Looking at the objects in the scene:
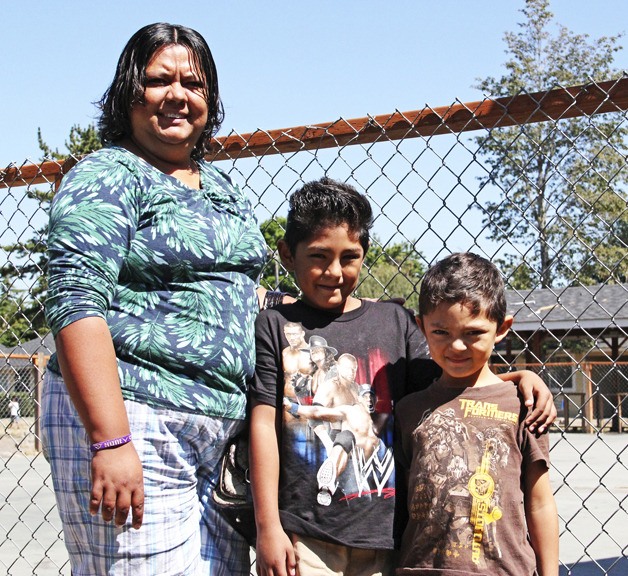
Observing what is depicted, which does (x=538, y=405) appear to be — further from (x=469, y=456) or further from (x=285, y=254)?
(x=285, y=254)

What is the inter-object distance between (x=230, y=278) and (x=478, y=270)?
2.27 ft

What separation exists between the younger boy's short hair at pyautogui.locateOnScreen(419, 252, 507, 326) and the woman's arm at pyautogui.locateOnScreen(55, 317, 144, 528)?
90 cm

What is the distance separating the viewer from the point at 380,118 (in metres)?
3.08

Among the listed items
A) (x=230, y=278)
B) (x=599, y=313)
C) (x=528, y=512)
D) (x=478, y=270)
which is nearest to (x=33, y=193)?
(x=230, y=278)

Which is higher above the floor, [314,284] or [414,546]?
[314,284]

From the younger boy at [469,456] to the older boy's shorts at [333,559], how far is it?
93mm

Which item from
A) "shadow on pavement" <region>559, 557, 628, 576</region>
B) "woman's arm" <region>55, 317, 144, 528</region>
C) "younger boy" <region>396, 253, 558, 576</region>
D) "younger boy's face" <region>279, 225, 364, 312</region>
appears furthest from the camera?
"shadow on pavement" <region>559, 557, 628, 576</region>

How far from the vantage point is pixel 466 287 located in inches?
91.6

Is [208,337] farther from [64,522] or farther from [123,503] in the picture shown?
[64,522]

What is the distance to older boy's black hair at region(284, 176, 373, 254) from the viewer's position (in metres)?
2.46

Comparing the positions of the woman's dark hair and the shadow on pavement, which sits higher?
the woman's dark hair

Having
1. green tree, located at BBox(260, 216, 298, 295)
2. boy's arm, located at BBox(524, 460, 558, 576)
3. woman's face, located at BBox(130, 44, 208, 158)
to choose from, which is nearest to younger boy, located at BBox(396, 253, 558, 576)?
boy's arm, located at BBox(524, 460, 558, 576)

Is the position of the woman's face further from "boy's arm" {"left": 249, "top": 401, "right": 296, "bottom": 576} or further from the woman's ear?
"boy's arm" {"left": 249, "top": 401, "right": 296, "bottom": 576}

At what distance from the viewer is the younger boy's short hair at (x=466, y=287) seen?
2322 millimetres
